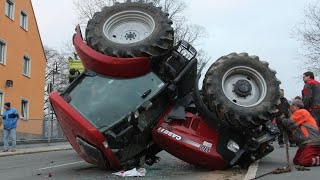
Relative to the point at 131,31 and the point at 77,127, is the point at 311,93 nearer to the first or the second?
the point at 131,31

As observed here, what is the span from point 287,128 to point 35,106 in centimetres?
2741

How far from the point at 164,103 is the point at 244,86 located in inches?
57.6

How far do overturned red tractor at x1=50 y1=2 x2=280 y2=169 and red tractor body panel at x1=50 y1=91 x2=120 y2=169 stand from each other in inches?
0.7

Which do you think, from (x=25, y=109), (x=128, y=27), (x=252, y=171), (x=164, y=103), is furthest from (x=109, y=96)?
(x=25, y=109)

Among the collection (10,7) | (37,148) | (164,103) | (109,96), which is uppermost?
(10,7)

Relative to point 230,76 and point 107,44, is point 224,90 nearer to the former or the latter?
point 230,76

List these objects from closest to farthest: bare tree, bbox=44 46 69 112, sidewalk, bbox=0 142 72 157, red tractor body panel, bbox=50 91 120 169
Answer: red tractor body panel, bbox=50 91 120 169 < sidewalk, bbox=0 142 72 157 < bare tree, bbox=44 46 69 112

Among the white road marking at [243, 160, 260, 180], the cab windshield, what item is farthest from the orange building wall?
the white road marking at [243, 160, 260, 180]

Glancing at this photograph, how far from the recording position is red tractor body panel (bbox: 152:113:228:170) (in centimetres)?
810

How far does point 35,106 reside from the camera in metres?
34.1

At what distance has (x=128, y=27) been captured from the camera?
9383mm

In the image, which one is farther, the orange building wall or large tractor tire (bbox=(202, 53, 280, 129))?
the orange building wall

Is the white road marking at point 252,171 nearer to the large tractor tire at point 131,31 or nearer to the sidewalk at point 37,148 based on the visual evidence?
the large tractor tire at point 131,31

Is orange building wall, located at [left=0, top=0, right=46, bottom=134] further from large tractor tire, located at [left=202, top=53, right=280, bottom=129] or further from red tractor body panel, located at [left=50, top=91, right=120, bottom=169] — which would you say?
large tractor tire, located at [left=202, top=53, right=280, bottom=129]
